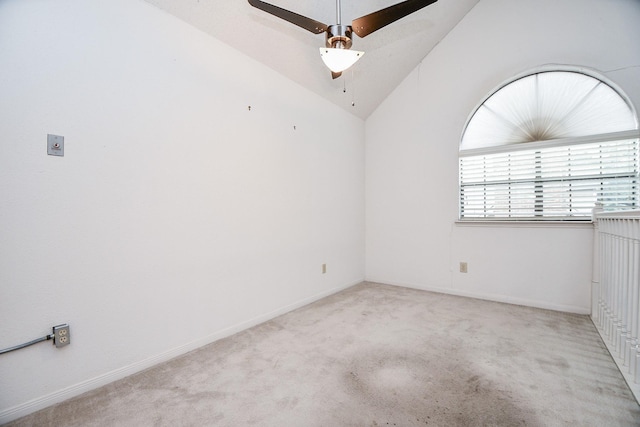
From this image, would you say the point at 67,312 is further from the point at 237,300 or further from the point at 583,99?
the point at 583,99

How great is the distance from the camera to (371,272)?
404 centimetres

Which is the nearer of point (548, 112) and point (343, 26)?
point (343, 26)

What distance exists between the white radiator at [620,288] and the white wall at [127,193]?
8.01ft

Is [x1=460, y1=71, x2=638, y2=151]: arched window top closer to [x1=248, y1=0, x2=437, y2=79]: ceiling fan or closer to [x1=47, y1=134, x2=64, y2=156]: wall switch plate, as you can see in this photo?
[x1=248, y1=0, x2=437, y2=79]: ceiling fan

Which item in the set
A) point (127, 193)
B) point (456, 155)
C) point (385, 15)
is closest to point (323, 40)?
point (385, 15)

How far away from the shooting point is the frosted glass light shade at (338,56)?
165 centimetres

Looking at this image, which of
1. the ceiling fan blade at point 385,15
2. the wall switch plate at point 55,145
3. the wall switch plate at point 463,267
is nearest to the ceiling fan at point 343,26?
the ceiling fan blade at point 385,15

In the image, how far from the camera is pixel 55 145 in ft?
4.92

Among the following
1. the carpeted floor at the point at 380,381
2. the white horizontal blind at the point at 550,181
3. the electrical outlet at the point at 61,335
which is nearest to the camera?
the carpeted floor at the point at 380,381

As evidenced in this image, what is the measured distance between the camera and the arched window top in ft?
8.62

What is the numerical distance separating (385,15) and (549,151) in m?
2.40

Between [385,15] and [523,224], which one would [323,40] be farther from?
[523,224]

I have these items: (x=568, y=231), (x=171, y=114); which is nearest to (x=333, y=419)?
(x=171, y=114)

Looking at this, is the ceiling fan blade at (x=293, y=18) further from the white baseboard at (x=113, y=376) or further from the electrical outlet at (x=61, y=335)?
the white baseboard at (x=113, y=376)
